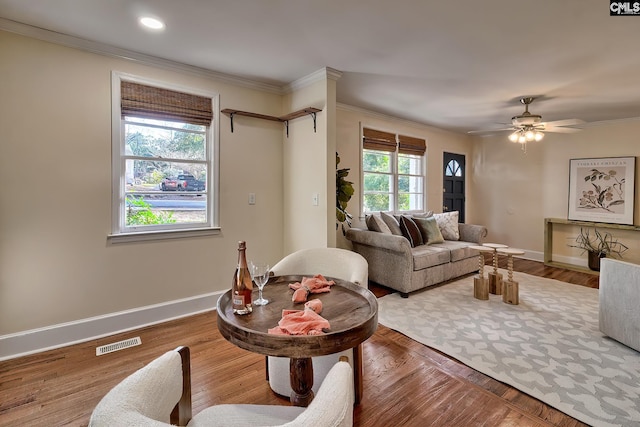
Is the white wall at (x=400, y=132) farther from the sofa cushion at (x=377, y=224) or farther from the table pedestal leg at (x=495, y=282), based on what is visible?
the table pedestal leg at (x=495, y=282)

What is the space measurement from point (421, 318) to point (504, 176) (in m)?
4.37

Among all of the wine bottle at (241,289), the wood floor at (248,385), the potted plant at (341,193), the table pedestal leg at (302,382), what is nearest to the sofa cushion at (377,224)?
the potted plant at (341,193)

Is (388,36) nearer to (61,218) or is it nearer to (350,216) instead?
(350,216)

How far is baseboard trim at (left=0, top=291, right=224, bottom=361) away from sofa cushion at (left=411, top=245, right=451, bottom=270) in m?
2.37

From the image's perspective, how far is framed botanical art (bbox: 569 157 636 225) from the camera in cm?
467

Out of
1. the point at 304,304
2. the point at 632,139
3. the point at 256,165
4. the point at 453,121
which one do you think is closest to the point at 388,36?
the point at 256,165

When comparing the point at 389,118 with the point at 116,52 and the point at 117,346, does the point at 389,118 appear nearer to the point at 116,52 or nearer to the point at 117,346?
the point at 116,52

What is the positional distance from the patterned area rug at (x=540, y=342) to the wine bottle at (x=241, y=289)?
1.81 meters

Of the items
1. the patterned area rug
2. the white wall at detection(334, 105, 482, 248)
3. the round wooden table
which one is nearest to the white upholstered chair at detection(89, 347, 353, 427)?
the round wooden table

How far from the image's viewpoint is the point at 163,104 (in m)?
2.83

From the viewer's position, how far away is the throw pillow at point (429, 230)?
14.3 feet

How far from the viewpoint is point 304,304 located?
4.90ft

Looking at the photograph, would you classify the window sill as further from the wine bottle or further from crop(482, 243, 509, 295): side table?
crop(482, 243, 509, 295): side table

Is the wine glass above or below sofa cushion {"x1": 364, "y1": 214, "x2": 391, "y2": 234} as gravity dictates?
below
